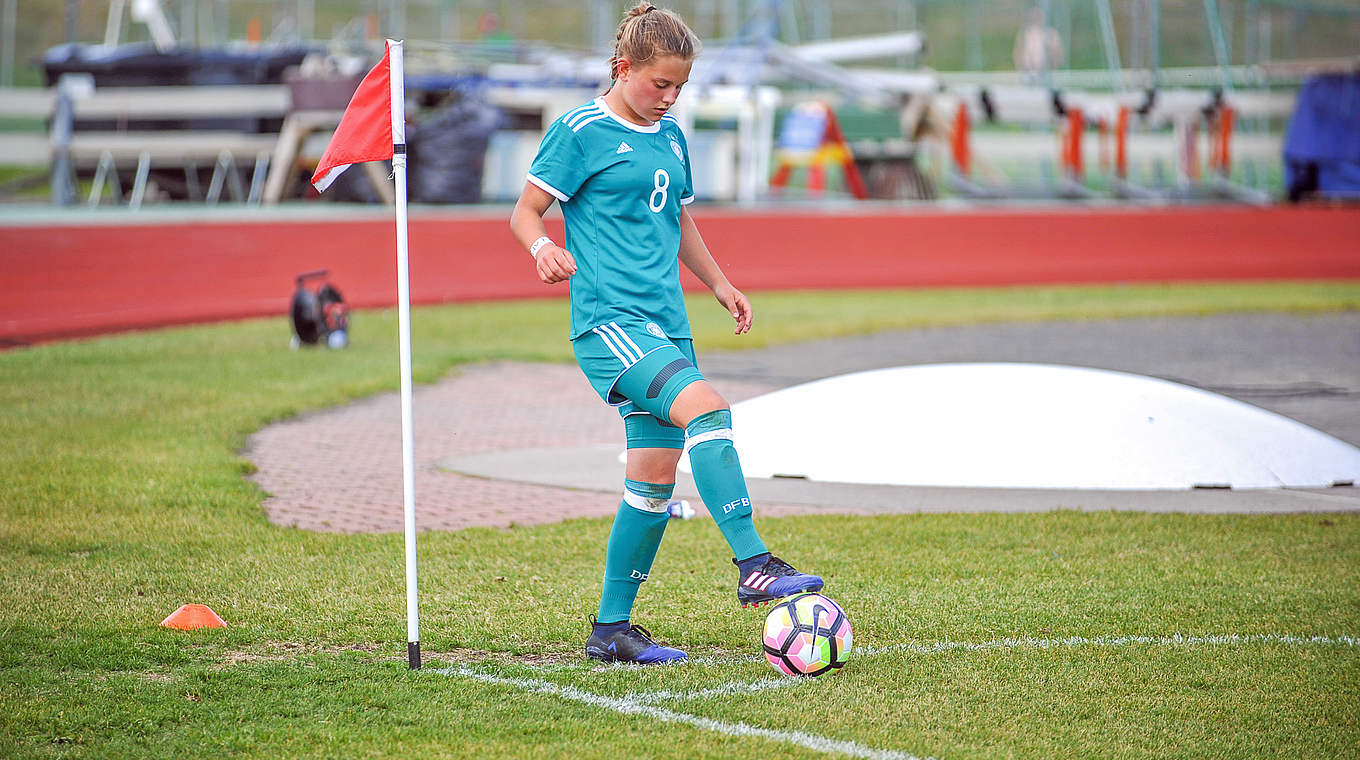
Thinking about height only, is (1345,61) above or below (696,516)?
above

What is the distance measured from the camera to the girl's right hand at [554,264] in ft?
13.8

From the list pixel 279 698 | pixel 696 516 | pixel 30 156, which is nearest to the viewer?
pixel 279 698

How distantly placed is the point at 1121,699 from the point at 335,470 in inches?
193

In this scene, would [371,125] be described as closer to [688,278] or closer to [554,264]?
[554,264]

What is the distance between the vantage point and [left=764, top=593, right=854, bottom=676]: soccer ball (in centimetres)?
429

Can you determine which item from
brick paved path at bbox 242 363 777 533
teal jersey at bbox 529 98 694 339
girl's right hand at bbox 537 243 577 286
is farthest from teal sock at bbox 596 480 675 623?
brick paved path at bbox 242 363 777 533

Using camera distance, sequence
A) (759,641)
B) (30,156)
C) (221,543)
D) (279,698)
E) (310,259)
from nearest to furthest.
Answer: (279,698) → (759,641) → (221,543) → (310,259) → (30,156)

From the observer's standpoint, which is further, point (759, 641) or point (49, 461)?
point (49, 461)

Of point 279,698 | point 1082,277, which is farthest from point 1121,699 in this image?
point 1082,277

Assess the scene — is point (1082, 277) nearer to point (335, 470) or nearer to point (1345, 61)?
point (1345, 61)

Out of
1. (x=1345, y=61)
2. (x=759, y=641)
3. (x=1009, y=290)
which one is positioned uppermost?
(x=1345, y=61)

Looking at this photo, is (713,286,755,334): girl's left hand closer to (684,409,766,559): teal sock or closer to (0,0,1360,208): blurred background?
(684,409,766,559): teal sock

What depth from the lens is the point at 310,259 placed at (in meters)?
17.5

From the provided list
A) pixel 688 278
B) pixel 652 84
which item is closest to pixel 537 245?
pixel 652 84
